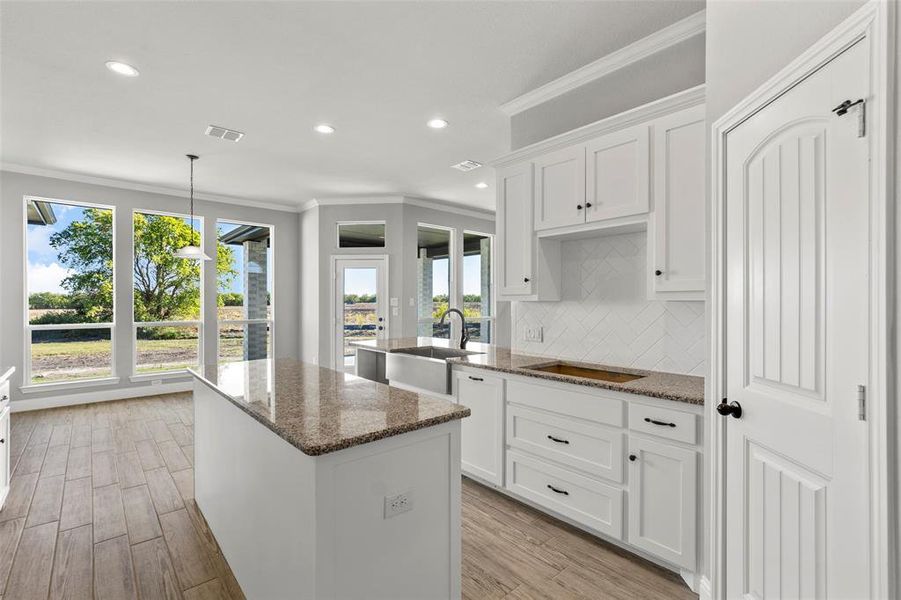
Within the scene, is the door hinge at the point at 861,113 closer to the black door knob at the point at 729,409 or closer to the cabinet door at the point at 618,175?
Answer: the black door knob at the point at 729,409

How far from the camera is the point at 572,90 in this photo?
299cm

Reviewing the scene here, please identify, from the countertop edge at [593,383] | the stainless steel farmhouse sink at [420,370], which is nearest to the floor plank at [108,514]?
the stainless steel farmhouse sink at [420,370]

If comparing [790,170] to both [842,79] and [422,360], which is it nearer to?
[842,79]

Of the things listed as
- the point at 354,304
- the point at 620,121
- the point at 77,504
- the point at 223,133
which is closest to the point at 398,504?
the point at 620,121

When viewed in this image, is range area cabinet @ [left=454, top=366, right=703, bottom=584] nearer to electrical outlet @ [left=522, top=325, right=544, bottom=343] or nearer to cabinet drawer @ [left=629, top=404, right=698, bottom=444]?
cabinet drawer @ [left=629, top=404, right=698, bottom=444]

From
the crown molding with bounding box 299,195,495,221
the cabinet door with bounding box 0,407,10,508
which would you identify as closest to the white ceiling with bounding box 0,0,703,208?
the crown molding with bounding box 299,195,495,221

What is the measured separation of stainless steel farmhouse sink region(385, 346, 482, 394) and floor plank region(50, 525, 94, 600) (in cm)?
197

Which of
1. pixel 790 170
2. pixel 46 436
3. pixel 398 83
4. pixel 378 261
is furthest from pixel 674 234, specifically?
pixel 46 436

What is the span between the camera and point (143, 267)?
5773 millimetres

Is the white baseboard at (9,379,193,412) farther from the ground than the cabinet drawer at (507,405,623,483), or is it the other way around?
the cabinet drawer at (507,405,623,483)

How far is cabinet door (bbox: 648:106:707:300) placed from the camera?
219 cm

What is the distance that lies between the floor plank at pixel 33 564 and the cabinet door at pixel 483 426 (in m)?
2.18

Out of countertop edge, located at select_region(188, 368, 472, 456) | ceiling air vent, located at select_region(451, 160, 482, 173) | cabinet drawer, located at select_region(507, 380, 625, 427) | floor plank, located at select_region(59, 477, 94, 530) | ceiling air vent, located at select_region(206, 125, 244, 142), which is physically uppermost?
ceiling air vent, located at select_region(451, 160, 482, 173)

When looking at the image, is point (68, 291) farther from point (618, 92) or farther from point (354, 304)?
point (618, 92)
